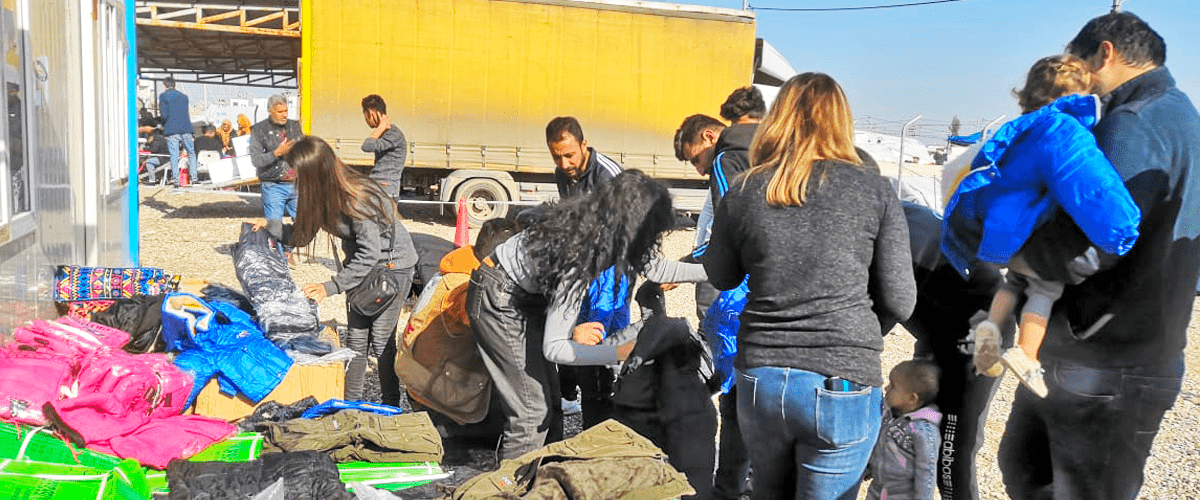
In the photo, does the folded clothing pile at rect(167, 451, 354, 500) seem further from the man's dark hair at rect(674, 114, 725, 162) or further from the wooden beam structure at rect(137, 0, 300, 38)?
the wooden beam structure at rect(137, 0, 300, 38)

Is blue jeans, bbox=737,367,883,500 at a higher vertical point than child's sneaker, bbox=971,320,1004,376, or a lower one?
lower

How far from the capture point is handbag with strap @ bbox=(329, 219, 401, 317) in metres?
4.28

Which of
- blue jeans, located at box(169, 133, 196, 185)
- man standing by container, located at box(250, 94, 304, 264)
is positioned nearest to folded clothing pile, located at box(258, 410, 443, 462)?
man standing by container, located at box(250, 94, 304, 264)

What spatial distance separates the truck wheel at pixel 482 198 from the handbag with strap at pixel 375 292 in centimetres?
864

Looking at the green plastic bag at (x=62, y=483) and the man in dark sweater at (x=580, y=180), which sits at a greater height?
the man in dark sweater at (x=580, y=180)

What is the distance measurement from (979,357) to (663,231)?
1228 millimetres

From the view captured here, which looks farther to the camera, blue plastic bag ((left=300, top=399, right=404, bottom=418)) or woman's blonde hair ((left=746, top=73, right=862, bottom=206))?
blue plastic bag ((left=300, top=399, right=404, bottom=418))

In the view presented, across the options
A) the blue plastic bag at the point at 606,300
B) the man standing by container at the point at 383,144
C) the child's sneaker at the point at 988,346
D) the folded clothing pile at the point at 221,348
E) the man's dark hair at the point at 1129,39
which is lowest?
the folded clothing pile at the point at 221,348

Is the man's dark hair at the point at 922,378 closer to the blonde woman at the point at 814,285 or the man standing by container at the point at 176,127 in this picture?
the blonde woman at the point at 814,285

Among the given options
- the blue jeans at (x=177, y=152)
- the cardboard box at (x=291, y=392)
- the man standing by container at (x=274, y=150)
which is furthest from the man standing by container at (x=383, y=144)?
the blue jeans at (x=177, y=152)

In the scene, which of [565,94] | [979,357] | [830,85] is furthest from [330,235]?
[565,94]

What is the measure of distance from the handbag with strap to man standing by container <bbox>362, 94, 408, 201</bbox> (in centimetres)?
312

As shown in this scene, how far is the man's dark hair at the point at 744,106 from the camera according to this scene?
14.3 ft

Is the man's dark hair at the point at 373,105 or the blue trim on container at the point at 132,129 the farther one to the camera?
the man's dark hair at the point at 373,105
